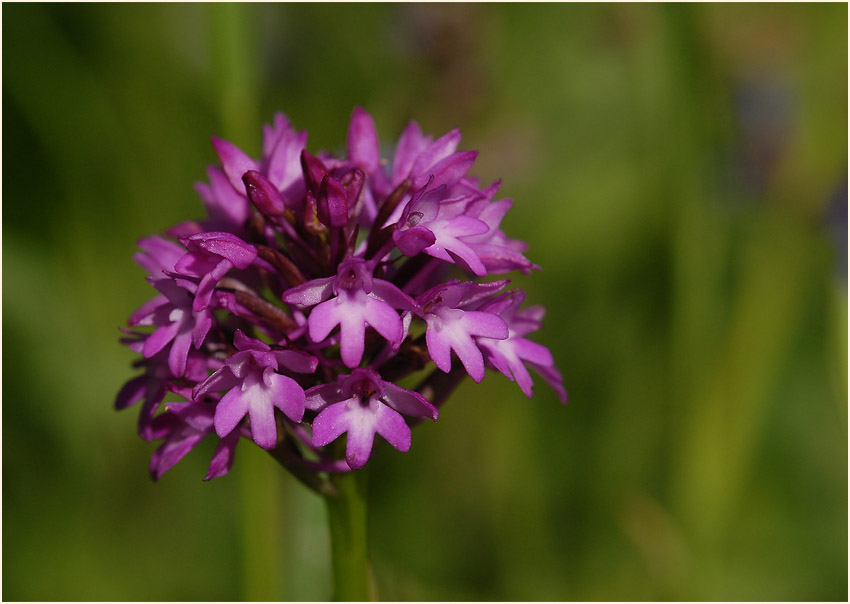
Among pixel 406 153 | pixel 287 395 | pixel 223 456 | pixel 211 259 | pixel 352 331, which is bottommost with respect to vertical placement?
pixel 223 456

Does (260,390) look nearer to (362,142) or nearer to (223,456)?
(223,456)

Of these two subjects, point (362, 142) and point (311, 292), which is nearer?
point (311, 292)

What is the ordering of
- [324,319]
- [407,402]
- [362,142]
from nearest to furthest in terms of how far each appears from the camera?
[324,319] < [407,402] < [362,142]

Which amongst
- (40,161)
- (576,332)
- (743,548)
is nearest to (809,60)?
(576,332)

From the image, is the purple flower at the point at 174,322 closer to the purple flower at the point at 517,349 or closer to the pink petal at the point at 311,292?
the pink petal at the point at 311,292

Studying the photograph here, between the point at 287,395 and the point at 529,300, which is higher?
the point at 529,300

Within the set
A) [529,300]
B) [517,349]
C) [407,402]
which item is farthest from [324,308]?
[529,300]
